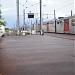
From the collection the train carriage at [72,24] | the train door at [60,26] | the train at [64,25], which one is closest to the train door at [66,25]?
the train at [64,25]

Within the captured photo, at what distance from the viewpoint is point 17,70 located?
10008 millimetres

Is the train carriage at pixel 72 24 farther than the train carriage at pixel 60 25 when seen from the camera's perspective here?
No

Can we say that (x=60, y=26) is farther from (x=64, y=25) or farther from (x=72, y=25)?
(x=72, y=25)

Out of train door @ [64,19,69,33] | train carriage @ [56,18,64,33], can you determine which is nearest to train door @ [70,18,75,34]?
train door @ [64,19,69,33]

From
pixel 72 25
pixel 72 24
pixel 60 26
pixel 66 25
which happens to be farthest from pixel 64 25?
pixel 72 24

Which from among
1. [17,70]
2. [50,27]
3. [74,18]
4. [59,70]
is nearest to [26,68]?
[17,70]

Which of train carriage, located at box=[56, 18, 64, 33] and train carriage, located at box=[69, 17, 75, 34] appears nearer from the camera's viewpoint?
train carriage, located at box=[69, 17, 75, 34]

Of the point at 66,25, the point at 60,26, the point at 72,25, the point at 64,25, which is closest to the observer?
the point at 72,25

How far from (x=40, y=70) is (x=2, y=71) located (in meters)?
1.20

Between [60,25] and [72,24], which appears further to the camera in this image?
[60,25]

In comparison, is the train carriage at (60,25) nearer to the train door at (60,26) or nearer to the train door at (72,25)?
the train door at (60,26)

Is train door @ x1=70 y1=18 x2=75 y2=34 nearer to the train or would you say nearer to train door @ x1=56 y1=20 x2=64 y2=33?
the train

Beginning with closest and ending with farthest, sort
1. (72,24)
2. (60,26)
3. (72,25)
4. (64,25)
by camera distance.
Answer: (72,24)
(72,25)
(64,25)
(60,26)

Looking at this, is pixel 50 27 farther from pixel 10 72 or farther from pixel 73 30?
pixel 10 72
